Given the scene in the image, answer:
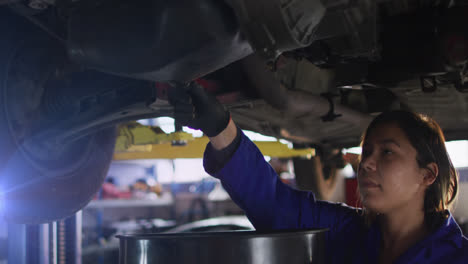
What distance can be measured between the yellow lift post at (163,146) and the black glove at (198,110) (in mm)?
934

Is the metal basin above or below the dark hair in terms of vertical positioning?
below

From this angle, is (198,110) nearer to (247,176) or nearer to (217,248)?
(247,176)

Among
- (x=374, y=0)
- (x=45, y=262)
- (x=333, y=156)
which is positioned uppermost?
(x=374, y=0)

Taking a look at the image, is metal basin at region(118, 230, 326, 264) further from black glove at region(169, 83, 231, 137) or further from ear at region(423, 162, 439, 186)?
ear at region(423, 162, 439, 186)

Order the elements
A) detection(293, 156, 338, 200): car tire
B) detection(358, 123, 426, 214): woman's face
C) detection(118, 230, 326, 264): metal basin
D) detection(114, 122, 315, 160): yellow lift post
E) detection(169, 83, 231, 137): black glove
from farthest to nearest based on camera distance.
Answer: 1. detection(293, 156, 338, 200): car tire
2. detection(114, 122, 315, 160): yellow lift post
3. detection(358, 123, 426, 214): woman's face
4. detection(169, 83, 231, 137): black glove
5. detection(118, 230, 326, 264): metal basin

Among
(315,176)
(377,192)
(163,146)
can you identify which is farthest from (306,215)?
(163,146)

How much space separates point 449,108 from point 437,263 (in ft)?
3.05

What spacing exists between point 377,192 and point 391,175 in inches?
2.1

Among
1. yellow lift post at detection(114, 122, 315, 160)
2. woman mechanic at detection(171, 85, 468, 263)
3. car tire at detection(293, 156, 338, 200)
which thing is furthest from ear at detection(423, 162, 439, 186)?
car tire at detection(293, 156, 338, 200)

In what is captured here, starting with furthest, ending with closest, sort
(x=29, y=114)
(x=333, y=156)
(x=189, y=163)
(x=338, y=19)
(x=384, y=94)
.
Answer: (x=189, y=163) < (x=333, y=156) < (x=384, y=94) < (x=29, y=114) < (x=338, y=19)

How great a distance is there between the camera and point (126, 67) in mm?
844

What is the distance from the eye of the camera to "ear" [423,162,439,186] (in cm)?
112

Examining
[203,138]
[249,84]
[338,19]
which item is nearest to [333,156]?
[203,138]

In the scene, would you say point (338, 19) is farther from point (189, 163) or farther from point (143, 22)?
point (189, 163)
